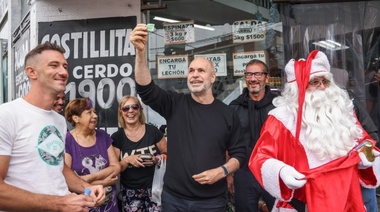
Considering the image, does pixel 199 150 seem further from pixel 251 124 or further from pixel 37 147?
pixel 37 147

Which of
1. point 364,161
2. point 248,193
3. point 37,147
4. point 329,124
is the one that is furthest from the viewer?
point 248,193

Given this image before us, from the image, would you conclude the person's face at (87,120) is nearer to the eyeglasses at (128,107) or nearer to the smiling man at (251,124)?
the eyeglasses at (128,107)

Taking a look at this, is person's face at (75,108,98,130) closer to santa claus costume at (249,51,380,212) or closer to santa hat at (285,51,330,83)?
santa claus costume at (249,51,380,212)

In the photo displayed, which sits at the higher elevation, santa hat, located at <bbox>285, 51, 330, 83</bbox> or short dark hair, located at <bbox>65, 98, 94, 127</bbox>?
santa hat, located at <bbox>285, 51, 330, 83</bbox>

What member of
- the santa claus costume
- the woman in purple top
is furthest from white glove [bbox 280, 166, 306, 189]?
the woman in purple top

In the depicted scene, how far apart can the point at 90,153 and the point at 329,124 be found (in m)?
2.15

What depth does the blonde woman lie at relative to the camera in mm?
3671

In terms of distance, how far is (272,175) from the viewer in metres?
2.56

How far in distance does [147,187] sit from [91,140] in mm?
733

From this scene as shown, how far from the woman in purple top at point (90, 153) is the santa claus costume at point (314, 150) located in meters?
1.46

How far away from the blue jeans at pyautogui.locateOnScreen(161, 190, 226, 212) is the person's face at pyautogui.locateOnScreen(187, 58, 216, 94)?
2.91ft

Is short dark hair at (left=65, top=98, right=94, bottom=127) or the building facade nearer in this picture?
short dark hair at (left=65, top=98, right=94, bottom=127)

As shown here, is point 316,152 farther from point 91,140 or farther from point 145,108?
point 145,108

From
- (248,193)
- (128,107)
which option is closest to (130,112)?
(128,107)
